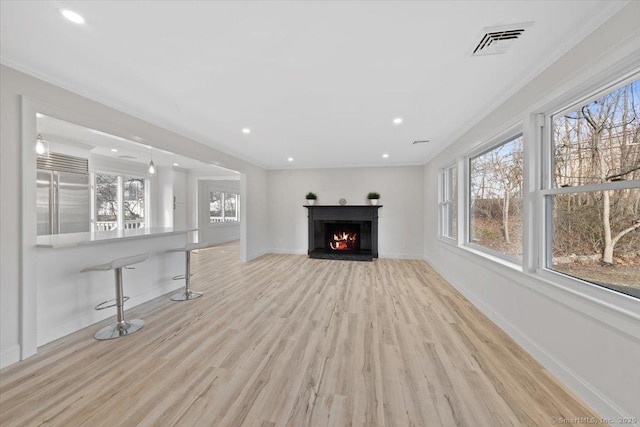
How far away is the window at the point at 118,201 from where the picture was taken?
5.79 m

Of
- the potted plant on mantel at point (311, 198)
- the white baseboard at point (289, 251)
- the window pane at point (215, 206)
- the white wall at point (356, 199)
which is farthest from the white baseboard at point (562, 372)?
the window pane at point (215, 206)

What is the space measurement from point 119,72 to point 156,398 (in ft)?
8.61

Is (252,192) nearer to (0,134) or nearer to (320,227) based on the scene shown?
(320,227)

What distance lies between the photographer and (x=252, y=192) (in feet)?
20.2

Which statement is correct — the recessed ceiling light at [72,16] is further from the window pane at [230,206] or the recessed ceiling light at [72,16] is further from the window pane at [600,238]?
the window pane at [230,206]

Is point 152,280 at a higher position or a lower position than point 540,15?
lower

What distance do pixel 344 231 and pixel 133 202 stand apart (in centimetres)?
575

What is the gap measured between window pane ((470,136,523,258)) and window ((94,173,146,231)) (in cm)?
776

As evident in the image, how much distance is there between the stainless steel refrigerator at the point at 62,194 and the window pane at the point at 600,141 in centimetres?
677

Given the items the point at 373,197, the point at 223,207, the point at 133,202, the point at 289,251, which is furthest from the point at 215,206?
the point at 373,197

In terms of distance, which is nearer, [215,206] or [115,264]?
[115,264]

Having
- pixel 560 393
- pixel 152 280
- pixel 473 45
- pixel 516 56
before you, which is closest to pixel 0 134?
pixel 152 280

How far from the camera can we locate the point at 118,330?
2.51m

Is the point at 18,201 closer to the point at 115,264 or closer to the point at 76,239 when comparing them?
the point at 76,239
